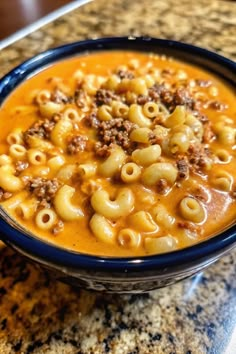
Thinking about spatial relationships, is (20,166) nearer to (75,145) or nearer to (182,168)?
(75,145)

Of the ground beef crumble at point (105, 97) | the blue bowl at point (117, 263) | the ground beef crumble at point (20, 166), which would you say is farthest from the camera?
the ground beef crumble at point (105, 97)

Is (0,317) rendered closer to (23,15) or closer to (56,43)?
(56,43)

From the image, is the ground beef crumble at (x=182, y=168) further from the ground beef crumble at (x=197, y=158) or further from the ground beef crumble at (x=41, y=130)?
the ground beef crumble at (x=41, y=130)

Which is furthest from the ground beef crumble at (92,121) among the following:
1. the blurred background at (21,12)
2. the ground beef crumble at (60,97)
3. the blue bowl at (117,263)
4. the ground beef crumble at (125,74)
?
the blurred background at (21,12)

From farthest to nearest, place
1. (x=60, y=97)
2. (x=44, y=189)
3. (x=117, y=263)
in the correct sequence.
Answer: (x=60, y=97), (x=44, y=189), (x=117, y=263)

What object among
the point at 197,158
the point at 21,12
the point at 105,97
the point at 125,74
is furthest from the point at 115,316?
the point at 21,12

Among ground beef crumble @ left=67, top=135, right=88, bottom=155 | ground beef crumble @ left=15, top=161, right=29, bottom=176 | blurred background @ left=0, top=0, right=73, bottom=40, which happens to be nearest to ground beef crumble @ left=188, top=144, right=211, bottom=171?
ground beef crumble @ left=67, top=135, right=88, bottom=155

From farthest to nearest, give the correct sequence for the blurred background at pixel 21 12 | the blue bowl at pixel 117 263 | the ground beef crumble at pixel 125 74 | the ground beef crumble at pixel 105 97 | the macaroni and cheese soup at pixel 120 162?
the blurred background at pixel 21 12 < the ground beef crumble at pixel 125 74 < the ground beef crumble at pixel 105 97 < the macaroni and cheese soup at pixel 120 162 < the blue bowl at pixel 117 263

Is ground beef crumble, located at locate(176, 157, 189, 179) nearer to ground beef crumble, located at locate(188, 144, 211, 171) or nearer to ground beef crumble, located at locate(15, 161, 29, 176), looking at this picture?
ground beef crumble, located at locate(188, 144, 211, 171)
